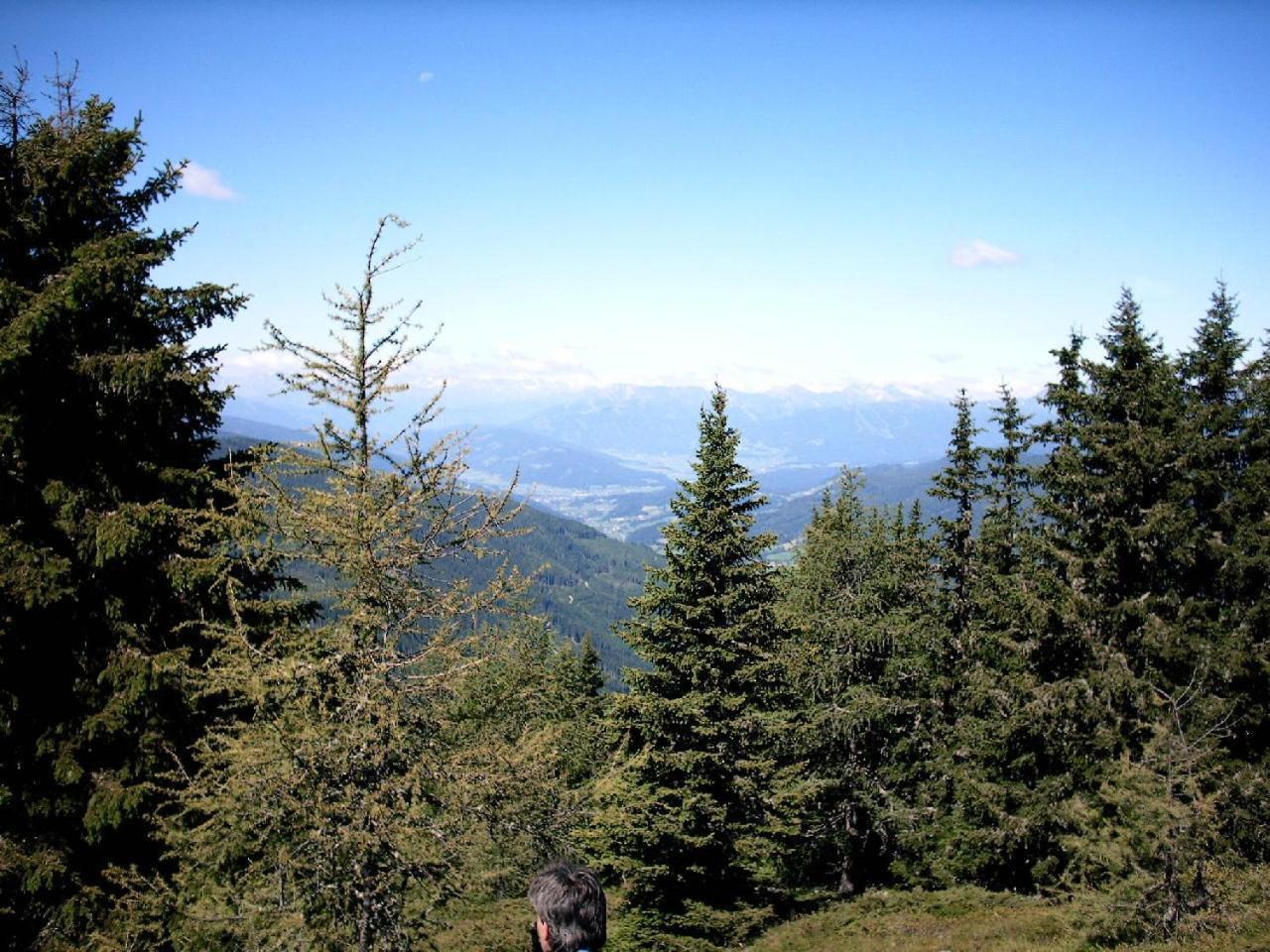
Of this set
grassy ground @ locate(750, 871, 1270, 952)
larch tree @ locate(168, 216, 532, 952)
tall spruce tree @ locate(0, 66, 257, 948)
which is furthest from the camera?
grassy ground @ locate(750, 871, 1270, 952)

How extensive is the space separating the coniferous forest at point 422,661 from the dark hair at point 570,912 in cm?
375

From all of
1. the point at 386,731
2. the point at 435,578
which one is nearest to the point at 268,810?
the point at 386,731

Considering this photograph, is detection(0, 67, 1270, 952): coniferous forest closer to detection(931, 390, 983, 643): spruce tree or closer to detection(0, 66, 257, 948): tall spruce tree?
detection(0, 66, 257, 948): tall spruce tree

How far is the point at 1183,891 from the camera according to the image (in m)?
12.1

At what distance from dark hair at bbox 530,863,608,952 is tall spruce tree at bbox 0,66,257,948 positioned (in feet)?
22.2

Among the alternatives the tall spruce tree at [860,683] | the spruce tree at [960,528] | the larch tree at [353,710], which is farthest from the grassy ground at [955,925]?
the spruce tree at [960,528]

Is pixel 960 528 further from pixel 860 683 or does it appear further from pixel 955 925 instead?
pixel 955 925

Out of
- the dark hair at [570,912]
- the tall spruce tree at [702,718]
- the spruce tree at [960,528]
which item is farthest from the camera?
the spruce tree at [960,528]

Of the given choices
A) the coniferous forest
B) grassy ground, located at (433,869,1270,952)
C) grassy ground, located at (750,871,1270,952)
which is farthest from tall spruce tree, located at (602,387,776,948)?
grassy ground, located at (750,871,1270,952)

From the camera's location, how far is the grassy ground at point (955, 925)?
1152 cm

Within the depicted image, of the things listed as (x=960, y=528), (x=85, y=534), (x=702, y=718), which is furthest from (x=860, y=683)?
(x=85, y=534)

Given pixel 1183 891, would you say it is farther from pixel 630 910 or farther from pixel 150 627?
pixel 150 627

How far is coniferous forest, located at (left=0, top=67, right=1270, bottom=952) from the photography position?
793 cm

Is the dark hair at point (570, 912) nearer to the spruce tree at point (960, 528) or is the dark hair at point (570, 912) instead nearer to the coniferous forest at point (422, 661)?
the coniferous forest at point (422, 661)
